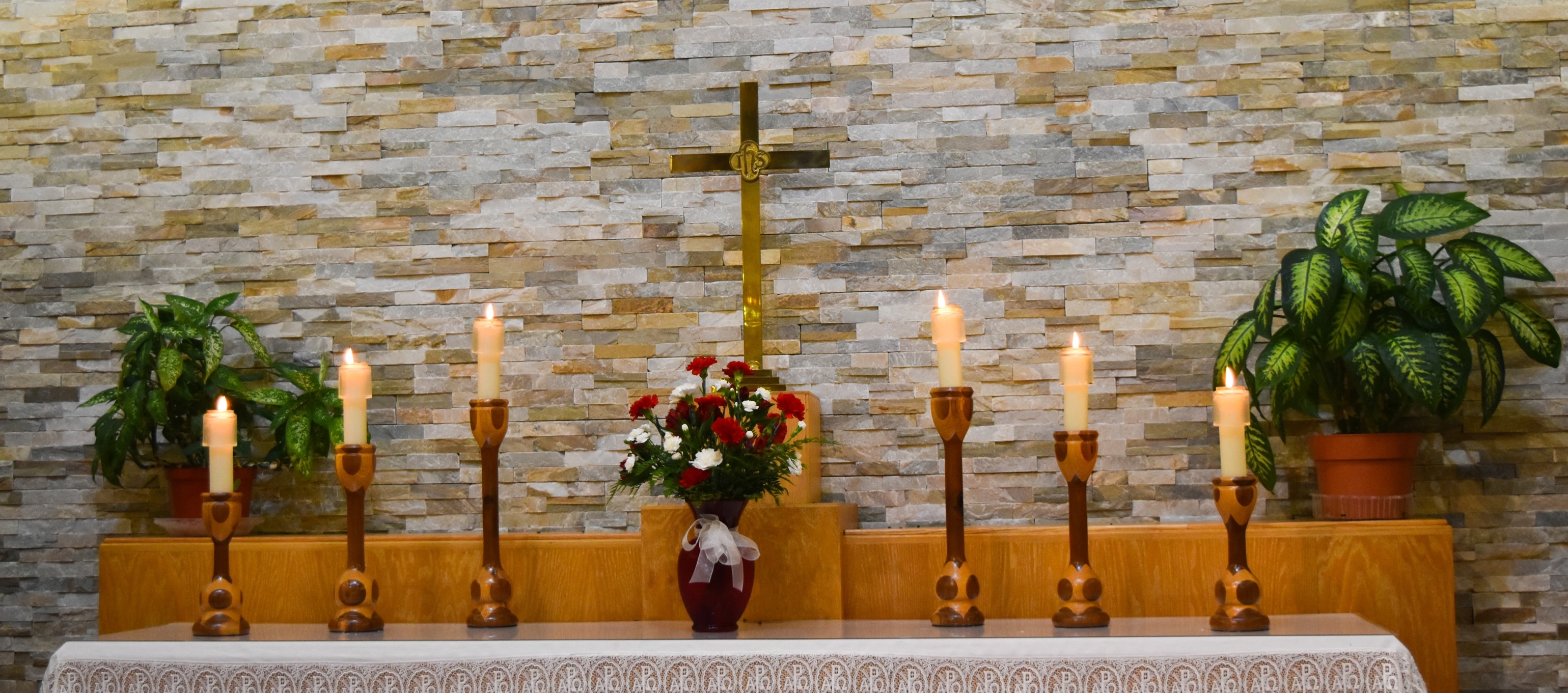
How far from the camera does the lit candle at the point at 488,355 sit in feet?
8.32

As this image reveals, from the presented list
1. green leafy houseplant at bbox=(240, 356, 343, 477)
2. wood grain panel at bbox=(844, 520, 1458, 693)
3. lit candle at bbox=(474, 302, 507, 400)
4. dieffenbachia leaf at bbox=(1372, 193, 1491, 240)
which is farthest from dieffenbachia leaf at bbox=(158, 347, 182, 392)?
dieffenbachia leaf at bbox=(1372, 193, 1491, 240)

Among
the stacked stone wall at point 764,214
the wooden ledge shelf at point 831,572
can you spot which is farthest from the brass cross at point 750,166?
the wooden ledge shelf at point 831,572

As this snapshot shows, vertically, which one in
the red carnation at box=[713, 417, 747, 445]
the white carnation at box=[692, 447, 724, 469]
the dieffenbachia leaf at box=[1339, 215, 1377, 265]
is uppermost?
the dieffenbachia leaf at box=[1339, 215, 1377, 265]

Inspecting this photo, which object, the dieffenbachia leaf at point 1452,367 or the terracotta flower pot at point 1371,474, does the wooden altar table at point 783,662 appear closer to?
the terracotta flower pot at point 1371,474

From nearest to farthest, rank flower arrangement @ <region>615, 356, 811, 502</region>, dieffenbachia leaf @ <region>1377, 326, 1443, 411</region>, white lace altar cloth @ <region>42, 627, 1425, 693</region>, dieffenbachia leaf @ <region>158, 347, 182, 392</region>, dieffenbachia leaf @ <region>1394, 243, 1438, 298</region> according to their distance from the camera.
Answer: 1. white lace altar cloth @ <region>42, 627, 1425, 693</region>
2. flower arrangement @ <region>615, 356, 811, 502</region>
3. dieffenbachia leaf @ <region>1377, 326, 1443, 411</region>
4. dieffenbachia leaf @ <region>1394, 243, 1438, 298</region>
5. dieffenbachia leaf @ <region>158, 347, 182, 392</region>

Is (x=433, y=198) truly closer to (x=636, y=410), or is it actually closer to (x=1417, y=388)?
(x=636, y=410)

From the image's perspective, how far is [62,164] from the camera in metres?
3.25

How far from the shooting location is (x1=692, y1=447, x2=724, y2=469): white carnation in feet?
7.47

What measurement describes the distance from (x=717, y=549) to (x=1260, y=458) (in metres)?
1.21

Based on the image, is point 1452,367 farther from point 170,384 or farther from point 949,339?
point 170,384

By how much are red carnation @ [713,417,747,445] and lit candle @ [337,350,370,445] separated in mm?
748

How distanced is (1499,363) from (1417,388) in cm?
34

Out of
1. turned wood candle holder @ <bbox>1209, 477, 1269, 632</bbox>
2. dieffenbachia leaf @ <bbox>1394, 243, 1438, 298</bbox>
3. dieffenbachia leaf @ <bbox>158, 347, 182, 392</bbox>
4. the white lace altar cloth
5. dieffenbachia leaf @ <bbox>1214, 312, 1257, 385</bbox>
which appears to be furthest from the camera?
dieffenbachia leaf @ <bbox>158, 347, 182, 392</bbox>

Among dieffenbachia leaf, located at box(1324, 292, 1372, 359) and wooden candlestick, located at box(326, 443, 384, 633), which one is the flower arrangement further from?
dieffenbachia leaf, located at box(1324, 292, 1372, 359)
